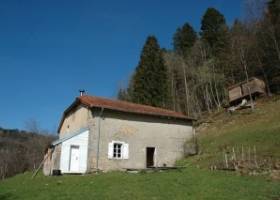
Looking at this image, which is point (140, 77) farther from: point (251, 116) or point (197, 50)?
point (251, 116)

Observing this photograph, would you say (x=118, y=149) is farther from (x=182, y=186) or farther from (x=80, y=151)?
(x=182, y=186)

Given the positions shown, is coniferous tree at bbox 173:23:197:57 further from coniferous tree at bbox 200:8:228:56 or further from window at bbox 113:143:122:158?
window at bbox 113:143:122:158

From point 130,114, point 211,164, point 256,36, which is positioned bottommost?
point 211,164

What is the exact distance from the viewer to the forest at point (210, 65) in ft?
118

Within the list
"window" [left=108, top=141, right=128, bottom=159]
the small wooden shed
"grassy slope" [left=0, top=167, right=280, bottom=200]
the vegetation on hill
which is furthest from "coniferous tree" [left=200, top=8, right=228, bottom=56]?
"grassy slope" [left=0, top=167, right=280, bottom=200]

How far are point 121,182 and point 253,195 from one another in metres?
6.22

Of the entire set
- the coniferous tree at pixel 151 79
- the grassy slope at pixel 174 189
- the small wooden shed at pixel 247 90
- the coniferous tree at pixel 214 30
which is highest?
the coniferous tree at pixel 214 30

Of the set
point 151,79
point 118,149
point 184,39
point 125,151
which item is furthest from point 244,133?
point 184,39

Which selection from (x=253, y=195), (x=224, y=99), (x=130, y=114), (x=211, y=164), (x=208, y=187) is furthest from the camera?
(x=224, y=99)

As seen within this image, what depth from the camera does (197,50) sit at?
47250mm

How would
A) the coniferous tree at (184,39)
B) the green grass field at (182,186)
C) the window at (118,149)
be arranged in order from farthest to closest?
the coniferous tree at (184,39) → the window at (118,149) → the green grass field at (182,186)

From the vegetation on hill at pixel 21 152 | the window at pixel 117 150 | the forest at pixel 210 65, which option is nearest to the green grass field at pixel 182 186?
the window at pixel 117 150

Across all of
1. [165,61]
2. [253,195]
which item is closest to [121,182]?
[253,195]

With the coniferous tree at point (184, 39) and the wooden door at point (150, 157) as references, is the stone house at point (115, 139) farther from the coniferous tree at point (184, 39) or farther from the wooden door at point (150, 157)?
the coniferous tree at point (184, 39)
